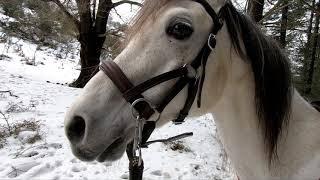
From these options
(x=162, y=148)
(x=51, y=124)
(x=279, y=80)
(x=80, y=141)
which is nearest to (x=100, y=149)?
(x=80, y=141)

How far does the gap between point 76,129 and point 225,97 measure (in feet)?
2.77

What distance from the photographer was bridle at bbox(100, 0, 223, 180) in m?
1.65

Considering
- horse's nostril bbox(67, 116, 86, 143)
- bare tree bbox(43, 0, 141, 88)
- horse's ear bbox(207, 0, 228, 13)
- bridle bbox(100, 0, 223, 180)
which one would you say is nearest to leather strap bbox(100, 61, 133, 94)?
bridle bbox(100, 0, 223, 180)

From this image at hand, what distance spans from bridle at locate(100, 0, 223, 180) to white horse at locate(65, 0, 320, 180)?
0.10 ft

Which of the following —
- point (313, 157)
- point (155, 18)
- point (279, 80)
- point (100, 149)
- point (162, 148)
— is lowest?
point (162, 148)

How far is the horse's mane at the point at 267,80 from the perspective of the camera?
1.94 m

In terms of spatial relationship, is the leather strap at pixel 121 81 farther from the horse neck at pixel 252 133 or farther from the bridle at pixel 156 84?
the horse neck at pixel 252 133

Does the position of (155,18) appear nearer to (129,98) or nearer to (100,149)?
(129,98)

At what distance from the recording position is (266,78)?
1959 mm

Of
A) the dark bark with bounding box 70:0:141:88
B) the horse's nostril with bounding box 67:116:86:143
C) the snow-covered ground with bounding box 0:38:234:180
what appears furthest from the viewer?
the dark bark with bounding box 70:0:141:88

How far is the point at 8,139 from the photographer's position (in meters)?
5.52

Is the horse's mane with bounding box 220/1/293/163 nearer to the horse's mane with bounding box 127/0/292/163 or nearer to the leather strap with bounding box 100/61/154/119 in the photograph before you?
the horse's mane with bounding box 127/0/292/163

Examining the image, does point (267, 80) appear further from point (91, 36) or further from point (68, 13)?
point (91, 36)

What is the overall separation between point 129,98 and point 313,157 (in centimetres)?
107
